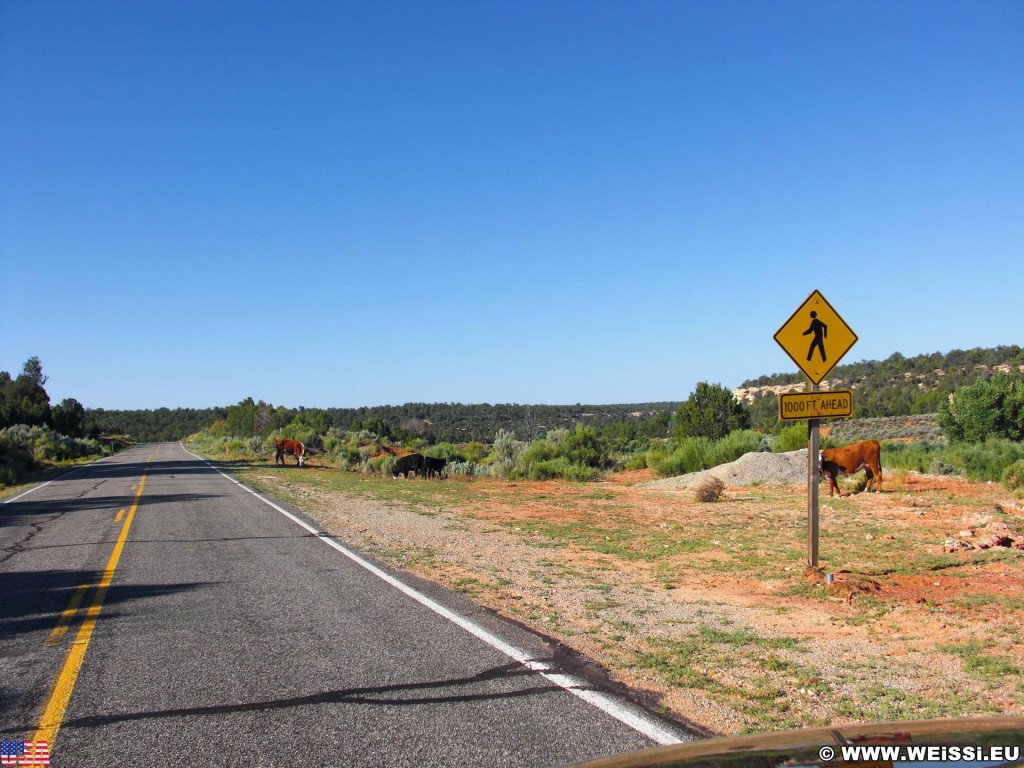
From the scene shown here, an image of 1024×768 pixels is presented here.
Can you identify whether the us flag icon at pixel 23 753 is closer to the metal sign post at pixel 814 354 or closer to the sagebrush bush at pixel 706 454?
the metal sign post at pixel 814 354

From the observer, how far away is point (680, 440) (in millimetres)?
34969

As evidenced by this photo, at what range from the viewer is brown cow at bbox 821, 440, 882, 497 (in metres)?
17.8

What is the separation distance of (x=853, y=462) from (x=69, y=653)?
16.9 meters

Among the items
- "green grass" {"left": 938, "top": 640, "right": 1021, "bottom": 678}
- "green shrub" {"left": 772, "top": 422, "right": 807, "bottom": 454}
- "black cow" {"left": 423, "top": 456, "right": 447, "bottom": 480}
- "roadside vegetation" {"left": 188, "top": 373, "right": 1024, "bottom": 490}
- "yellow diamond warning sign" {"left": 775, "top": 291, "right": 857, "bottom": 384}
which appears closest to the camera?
"green grass" {"left": 938, "top": 640, "right": 1021, "bottom": 678}

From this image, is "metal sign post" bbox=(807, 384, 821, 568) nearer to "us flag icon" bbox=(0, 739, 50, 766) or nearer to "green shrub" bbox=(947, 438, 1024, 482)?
"us flag icon" bbox=(0, 739, 50, 766)

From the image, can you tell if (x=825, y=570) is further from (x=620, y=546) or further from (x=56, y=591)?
(x=56, y=591)

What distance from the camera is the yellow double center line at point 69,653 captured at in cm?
474

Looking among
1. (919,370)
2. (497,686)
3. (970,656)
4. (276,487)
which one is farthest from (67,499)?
(919,370)

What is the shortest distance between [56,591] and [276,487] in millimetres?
16598

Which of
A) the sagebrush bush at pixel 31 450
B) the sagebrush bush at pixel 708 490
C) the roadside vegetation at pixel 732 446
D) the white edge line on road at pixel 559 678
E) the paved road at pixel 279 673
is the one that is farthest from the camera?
the sagebrush bush at pixel 31 450

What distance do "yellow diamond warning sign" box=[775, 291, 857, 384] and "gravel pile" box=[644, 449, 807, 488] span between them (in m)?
12.6

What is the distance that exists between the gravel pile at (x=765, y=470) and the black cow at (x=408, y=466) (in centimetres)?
1047

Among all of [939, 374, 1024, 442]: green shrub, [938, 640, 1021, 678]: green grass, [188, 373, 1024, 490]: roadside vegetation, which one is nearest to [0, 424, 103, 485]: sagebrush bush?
[188, 373, 1024, 490]: roadside vegetation

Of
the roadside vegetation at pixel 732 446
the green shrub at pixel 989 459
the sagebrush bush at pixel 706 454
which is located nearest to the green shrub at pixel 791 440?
the roadside vegetation at pixel 732 446
